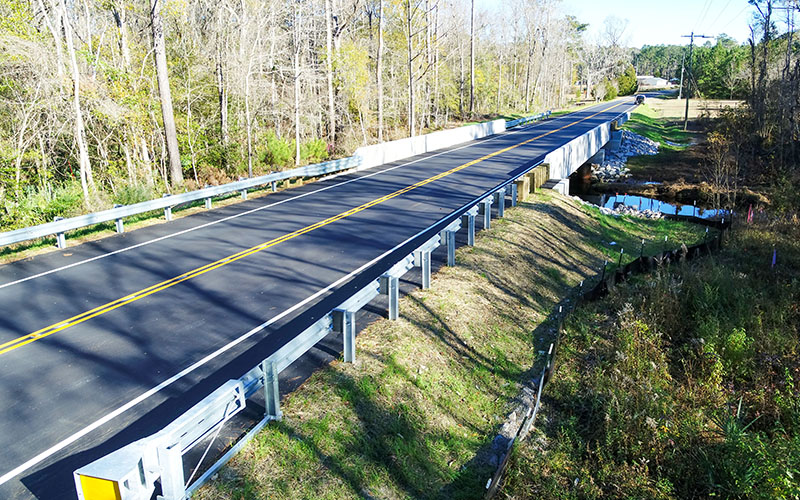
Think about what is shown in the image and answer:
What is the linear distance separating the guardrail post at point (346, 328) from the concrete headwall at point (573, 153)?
17478 millimetres

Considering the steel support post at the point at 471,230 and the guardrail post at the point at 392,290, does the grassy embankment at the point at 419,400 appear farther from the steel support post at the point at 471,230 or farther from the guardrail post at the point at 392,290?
the steel support post at the point at 471,230

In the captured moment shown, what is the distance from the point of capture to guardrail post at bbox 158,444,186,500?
4.55m

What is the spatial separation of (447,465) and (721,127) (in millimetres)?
45111

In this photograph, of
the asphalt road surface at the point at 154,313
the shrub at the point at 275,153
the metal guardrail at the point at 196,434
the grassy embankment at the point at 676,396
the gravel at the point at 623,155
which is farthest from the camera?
the gravel at the point at 623,155

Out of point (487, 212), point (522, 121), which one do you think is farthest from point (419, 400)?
point (522, 121)

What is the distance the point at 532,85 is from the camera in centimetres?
9156

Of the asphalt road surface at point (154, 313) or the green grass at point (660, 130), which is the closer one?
the asphalt road surface at point (154, 313)

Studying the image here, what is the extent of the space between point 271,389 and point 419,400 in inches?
85.9

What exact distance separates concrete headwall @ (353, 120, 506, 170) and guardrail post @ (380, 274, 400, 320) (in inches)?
647

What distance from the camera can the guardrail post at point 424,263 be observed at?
10.4 m

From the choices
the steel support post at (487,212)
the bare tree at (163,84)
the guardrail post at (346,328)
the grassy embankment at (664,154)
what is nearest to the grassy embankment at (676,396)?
the guardrail post at (346,328)

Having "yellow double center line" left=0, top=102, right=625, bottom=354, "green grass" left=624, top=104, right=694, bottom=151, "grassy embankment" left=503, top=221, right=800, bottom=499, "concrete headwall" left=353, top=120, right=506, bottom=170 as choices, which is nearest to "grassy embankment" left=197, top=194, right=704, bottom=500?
"grassy embankment" left=503, top=221, right=800, bottom=499

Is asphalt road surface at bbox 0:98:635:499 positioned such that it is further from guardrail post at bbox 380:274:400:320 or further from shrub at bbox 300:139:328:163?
shrub at bbox 300:139:328:163

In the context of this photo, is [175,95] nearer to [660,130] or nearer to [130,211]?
[130,211]
